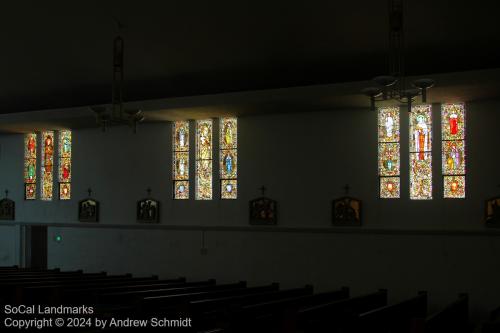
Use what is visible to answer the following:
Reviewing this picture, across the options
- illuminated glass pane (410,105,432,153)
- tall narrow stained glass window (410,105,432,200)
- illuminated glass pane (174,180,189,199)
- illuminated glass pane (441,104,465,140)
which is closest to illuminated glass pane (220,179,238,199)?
illuminated glass pane (174,180,189,199)

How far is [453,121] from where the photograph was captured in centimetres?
1401

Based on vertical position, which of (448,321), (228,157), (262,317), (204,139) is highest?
(204,139)

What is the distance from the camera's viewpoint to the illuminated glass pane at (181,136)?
16.9 m

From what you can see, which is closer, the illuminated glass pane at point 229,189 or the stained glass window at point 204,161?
the illuminated glass pane at point 229,189

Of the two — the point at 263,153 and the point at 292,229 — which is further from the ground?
the point at 263,153

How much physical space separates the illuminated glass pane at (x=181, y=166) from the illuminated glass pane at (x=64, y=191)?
3708 millimetres

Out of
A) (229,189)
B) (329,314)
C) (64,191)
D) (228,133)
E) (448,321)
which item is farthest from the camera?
(64,191)

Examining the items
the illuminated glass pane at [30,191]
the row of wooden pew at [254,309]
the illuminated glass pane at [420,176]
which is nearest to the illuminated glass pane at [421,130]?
the illuminated glass pane at [420,176]

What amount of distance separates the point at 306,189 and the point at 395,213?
223cm

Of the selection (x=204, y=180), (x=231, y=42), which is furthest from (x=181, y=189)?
(x=231, y=42)

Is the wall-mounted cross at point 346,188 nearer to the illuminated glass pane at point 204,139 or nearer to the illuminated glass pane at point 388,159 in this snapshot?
the illuminated glass pane at point 388,159

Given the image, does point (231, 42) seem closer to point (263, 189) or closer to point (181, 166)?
point (263, 189)

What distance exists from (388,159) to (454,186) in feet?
5.18

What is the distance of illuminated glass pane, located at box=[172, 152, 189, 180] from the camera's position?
16.9 meters
